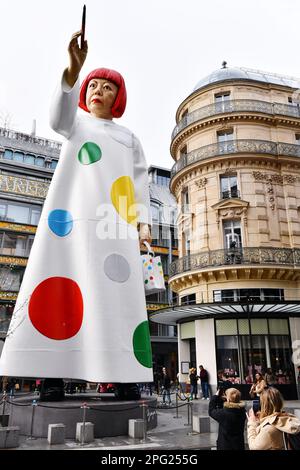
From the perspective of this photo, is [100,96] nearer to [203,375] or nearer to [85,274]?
[85,274]

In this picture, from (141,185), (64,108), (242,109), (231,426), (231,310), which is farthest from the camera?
(242,109)

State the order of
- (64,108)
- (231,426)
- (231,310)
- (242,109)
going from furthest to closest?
1. (242,109)
2. (231,310)
3. (64,108)
4. (231,426)

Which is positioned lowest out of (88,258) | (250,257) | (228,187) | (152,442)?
(152,442)

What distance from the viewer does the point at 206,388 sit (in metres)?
17.7

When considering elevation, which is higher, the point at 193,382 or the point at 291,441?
the point at 291,441

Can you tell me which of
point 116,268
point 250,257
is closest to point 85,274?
point 116,268

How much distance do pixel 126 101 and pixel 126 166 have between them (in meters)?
1.47

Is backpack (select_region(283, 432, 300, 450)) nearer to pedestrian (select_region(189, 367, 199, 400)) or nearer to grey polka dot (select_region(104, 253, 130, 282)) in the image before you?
grey polka dot (select_region(104, 253, 130, 282))

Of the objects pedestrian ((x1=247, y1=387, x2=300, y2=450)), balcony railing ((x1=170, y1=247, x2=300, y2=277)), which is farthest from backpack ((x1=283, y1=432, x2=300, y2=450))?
balcony railing ((x1=170, y1=247, x2=300, y2=277))

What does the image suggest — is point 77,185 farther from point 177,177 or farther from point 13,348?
point 177,177

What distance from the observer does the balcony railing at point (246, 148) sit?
20516mm

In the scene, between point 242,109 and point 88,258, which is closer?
point 88,258

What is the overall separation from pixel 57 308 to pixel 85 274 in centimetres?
79

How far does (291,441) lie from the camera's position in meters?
3.00
